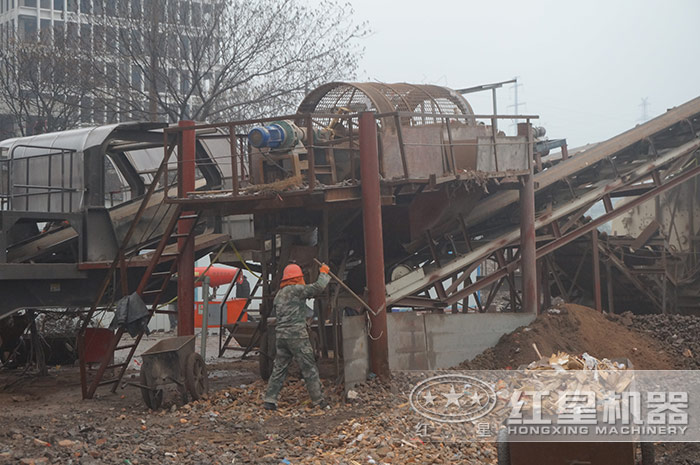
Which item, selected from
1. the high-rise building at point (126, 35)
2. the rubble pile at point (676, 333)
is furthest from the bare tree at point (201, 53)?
the rubble pile at point (676, 333)

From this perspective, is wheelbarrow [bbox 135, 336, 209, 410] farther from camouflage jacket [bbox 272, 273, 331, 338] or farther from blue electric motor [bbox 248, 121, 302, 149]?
blue electric motor [bbox 248, 121, 302, 149]

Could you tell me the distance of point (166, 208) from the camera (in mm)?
14875

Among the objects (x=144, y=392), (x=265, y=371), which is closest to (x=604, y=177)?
(x=265, y=371)

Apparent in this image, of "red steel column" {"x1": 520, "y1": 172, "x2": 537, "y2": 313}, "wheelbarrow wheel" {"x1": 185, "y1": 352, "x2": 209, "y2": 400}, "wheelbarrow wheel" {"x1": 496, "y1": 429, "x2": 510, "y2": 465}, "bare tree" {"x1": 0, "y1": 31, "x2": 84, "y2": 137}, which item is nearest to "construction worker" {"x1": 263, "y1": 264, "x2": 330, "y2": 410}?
"wheelbarrow wheel" {"x1": 185, "y1": 352, "x2": 209, "y2": 400}

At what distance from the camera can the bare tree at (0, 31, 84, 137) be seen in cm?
2680

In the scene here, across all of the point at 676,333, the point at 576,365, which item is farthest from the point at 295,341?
the point at 676,333

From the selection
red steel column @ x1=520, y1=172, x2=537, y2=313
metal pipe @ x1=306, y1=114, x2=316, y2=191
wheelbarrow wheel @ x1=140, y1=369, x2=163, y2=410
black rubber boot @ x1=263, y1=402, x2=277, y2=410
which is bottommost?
black rubber boot @ x1=263, y1=402, x2=277, y2=410

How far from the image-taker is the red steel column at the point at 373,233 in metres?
11.7

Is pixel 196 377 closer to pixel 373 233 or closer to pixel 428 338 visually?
pixel 373 233

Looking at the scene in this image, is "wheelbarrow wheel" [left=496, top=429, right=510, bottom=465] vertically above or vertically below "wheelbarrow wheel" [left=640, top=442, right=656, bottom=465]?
above

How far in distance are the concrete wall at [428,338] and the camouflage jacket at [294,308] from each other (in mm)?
631

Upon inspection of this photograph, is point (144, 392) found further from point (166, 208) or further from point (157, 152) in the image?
point (157, 152)

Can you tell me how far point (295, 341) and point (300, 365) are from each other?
34 cm

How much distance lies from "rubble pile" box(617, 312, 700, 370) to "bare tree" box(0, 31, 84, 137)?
18.7m
